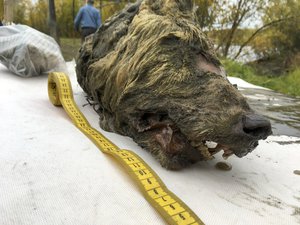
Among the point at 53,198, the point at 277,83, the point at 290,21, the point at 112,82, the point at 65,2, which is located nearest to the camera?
the point at 53,198

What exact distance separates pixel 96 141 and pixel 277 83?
843cm

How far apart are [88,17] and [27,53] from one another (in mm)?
3459

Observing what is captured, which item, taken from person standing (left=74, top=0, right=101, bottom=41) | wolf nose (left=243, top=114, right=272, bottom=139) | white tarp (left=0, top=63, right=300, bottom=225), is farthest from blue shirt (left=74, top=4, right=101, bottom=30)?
wolf nose (left=243, top=114, right=272, bottom=139)

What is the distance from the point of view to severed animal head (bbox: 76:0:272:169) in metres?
1.55

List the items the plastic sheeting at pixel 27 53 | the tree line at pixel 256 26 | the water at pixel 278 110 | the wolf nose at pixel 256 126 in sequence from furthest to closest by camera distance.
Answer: the tree line at pixel 256 26
the plastic sheeting at pixel 27 53
the water at pixel 278 110
the wolf nose at pixel 256 126

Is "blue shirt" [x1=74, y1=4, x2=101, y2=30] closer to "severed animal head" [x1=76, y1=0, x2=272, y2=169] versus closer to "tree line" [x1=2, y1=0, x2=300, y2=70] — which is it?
"severed animal head" [x1=76, y1=0, x2=272, y2=169]

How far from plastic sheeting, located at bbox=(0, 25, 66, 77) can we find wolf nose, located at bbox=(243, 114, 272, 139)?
94.4 inches

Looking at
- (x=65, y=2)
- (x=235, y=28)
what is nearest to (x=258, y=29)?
(x=235, y=28)

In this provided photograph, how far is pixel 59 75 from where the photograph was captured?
2.76 meters

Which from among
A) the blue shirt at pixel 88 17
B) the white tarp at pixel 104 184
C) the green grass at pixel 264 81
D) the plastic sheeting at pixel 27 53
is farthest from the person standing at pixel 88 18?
the white tarp at pixel 104 184

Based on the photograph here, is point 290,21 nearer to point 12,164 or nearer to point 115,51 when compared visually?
point 115,51

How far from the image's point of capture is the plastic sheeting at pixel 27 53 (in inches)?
131

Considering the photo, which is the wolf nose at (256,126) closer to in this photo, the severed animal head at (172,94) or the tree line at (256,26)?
the severed animal head at (172,94)

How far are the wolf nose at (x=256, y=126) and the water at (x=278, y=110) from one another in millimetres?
1221
